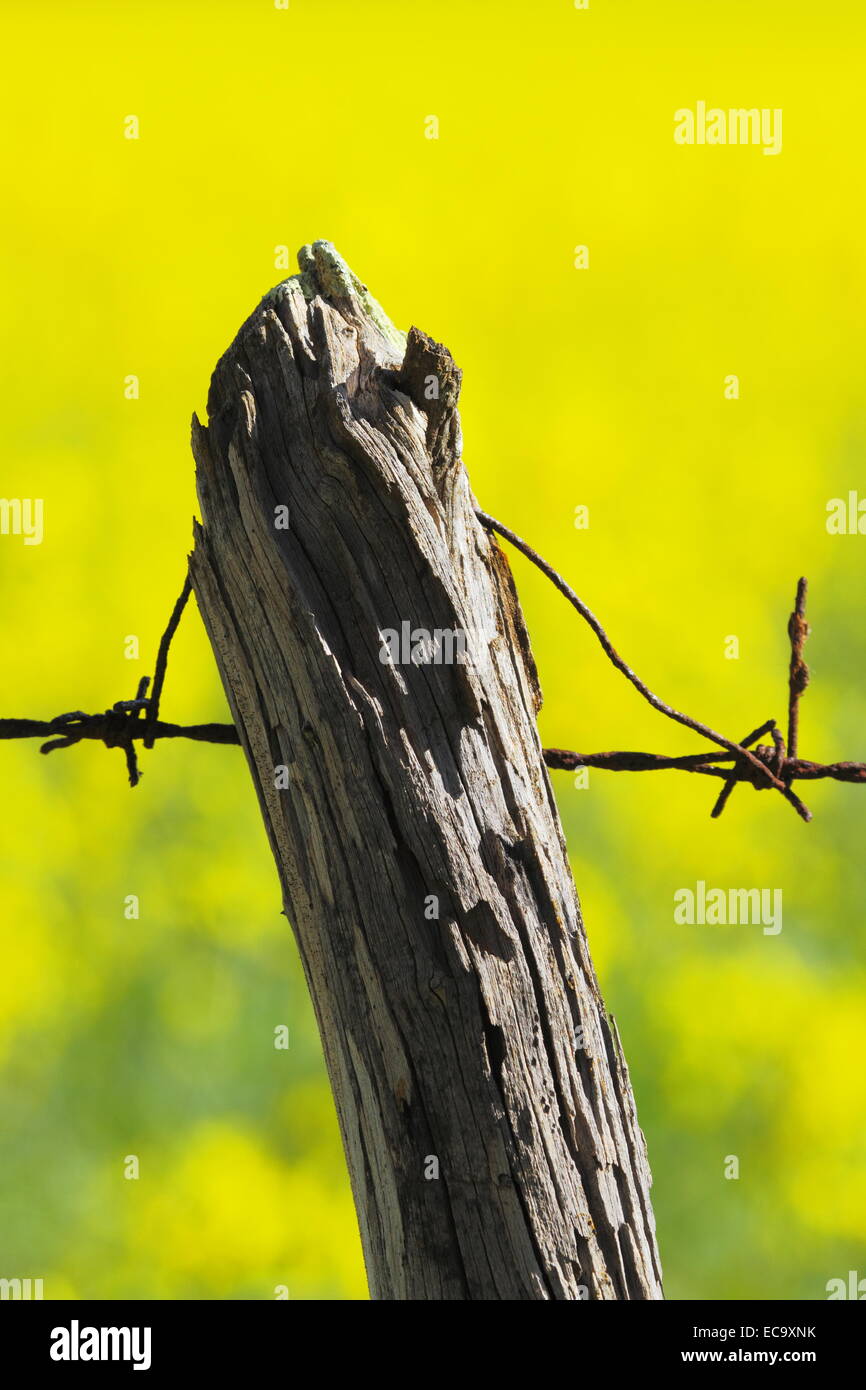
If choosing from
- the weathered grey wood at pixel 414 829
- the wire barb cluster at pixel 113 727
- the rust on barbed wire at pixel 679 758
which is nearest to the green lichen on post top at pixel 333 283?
the weathered grey wood at pixel 414 829

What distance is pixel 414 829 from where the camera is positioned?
1541 mm

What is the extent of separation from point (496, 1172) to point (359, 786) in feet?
1.70

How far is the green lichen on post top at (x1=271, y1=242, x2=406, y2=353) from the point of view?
1889 mm

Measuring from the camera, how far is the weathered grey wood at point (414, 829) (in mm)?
1513

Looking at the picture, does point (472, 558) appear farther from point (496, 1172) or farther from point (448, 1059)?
point (496, 1172)

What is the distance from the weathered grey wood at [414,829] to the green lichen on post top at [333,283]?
0.41ft

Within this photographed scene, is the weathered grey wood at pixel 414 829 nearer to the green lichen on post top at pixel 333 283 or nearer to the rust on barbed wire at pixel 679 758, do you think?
the green lichen on post top at pixel 333 283

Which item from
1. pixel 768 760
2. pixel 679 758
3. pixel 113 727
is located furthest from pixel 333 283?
pixel 768 760

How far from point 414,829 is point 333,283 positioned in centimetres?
92

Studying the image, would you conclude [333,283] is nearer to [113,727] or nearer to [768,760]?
[113,727]

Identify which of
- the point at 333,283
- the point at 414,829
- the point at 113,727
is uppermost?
the point at 333,283
